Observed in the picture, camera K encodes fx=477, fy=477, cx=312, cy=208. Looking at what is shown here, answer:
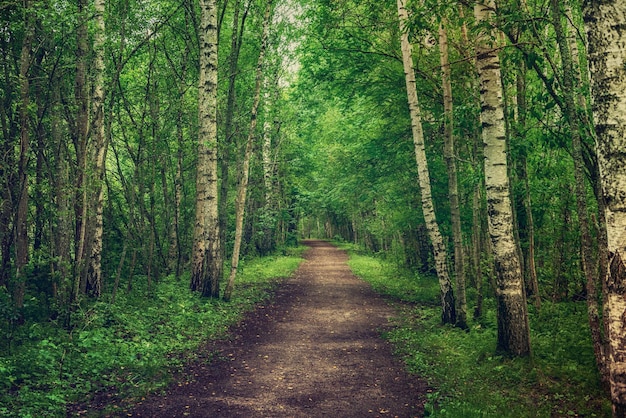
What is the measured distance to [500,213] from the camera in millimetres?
7570

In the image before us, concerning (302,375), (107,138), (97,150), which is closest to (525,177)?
(302,375)

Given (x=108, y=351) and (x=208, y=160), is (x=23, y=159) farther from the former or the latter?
(x=208, y=160)

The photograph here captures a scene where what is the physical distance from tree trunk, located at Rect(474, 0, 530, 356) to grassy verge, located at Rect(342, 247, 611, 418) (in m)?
0.46

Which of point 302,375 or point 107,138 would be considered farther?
point 107,138

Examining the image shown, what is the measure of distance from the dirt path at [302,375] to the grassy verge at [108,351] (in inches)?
24.2

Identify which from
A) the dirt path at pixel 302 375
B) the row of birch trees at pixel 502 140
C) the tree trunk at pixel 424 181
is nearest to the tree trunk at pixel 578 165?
the row of birch trees at pixel 502 140

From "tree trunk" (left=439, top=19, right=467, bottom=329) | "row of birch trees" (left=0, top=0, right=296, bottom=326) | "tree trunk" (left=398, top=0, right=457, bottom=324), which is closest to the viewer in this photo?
"row of birch trees" (left=0, top=0, right=296, bottom=326)

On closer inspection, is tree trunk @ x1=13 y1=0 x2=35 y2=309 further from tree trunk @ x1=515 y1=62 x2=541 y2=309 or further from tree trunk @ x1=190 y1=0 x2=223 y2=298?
tree trunk @ x1=515 y1=62 x2=541 y2=309

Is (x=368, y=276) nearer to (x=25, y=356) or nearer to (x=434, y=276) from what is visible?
(x=434, y=276)

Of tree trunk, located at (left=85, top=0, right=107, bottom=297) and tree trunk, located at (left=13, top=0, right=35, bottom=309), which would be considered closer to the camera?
tree trunk, located at (left=13, top=0, right=35, bottom=309)

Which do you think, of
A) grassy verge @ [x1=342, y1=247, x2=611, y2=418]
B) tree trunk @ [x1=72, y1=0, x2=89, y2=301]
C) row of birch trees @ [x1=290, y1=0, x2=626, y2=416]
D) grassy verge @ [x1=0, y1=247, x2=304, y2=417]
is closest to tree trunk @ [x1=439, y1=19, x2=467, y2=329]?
row of birch trees @ [x1=290, y1=0, x2=626, y2=416]

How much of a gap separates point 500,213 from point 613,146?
412 centimetres

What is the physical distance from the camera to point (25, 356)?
22.5 feet

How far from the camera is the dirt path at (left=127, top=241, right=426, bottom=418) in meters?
6.12
